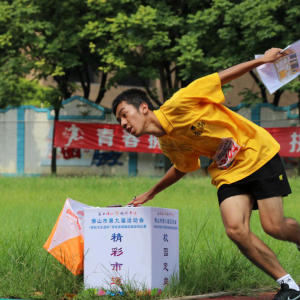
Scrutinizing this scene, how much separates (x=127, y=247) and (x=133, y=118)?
98 cm

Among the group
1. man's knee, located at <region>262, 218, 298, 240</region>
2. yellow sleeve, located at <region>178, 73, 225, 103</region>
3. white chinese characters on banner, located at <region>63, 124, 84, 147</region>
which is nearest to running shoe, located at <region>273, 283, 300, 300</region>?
man's knee, located at <region>262, 218, 298, 240</region>

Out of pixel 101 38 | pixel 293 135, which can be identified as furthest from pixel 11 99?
pixel 293 135

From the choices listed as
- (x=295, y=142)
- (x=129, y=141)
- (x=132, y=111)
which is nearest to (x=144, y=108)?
(x=132, y=111)

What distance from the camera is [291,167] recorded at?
81.1ft

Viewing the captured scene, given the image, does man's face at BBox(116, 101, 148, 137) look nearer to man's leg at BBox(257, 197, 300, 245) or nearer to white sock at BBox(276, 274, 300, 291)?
man's leg at BBox(257, 197, 300, 245)

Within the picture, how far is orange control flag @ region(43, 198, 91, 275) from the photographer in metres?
5.17

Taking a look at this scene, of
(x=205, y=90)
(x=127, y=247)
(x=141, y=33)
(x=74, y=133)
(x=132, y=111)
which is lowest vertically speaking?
(x=127, y=247)

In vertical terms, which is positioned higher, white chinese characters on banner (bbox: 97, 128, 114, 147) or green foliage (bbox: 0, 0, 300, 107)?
green foliage (bbox: 0, 0, 300, 107)

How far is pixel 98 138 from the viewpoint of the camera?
25.2 m

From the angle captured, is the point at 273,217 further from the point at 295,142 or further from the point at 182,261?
the point at 295,142

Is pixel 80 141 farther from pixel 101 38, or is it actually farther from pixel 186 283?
pixel 186 283

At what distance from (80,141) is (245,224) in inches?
815

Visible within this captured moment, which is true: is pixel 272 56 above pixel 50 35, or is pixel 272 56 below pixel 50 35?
below

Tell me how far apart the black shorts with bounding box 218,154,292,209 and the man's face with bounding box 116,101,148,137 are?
2.62 feet
